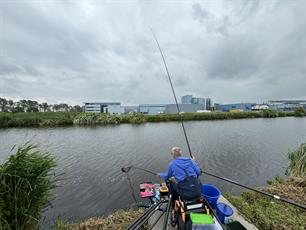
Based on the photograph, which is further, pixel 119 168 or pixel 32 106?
pixel 32 106

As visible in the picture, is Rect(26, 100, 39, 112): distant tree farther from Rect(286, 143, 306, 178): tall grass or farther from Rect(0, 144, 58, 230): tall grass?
Rect(286, 143, 306, 178): tall grass

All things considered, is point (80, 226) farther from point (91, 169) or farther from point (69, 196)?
point (91, 169)

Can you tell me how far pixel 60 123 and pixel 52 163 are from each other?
2617 cm

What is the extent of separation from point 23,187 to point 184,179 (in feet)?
7.31

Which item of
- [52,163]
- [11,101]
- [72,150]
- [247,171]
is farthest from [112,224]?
[11,101]

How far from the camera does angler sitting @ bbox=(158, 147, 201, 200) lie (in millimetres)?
2193

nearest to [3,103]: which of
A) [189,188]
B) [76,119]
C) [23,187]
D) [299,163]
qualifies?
[76,119]

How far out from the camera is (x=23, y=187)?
79.4 inches

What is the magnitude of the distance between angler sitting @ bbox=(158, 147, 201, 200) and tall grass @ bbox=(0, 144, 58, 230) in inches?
75.3

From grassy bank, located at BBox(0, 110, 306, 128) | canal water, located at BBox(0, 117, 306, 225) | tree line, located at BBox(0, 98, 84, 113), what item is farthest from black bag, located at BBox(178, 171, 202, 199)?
tree line, located at BBox(0, 98, 84, 113)

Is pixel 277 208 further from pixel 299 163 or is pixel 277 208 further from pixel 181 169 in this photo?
pixel 299 163

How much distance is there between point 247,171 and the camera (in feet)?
22.0

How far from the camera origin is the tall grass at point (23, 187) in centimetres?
188

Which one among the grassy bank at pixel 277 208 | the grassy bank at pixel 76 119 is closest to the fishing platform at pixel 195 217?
the grassy bank at pixel 277 208
